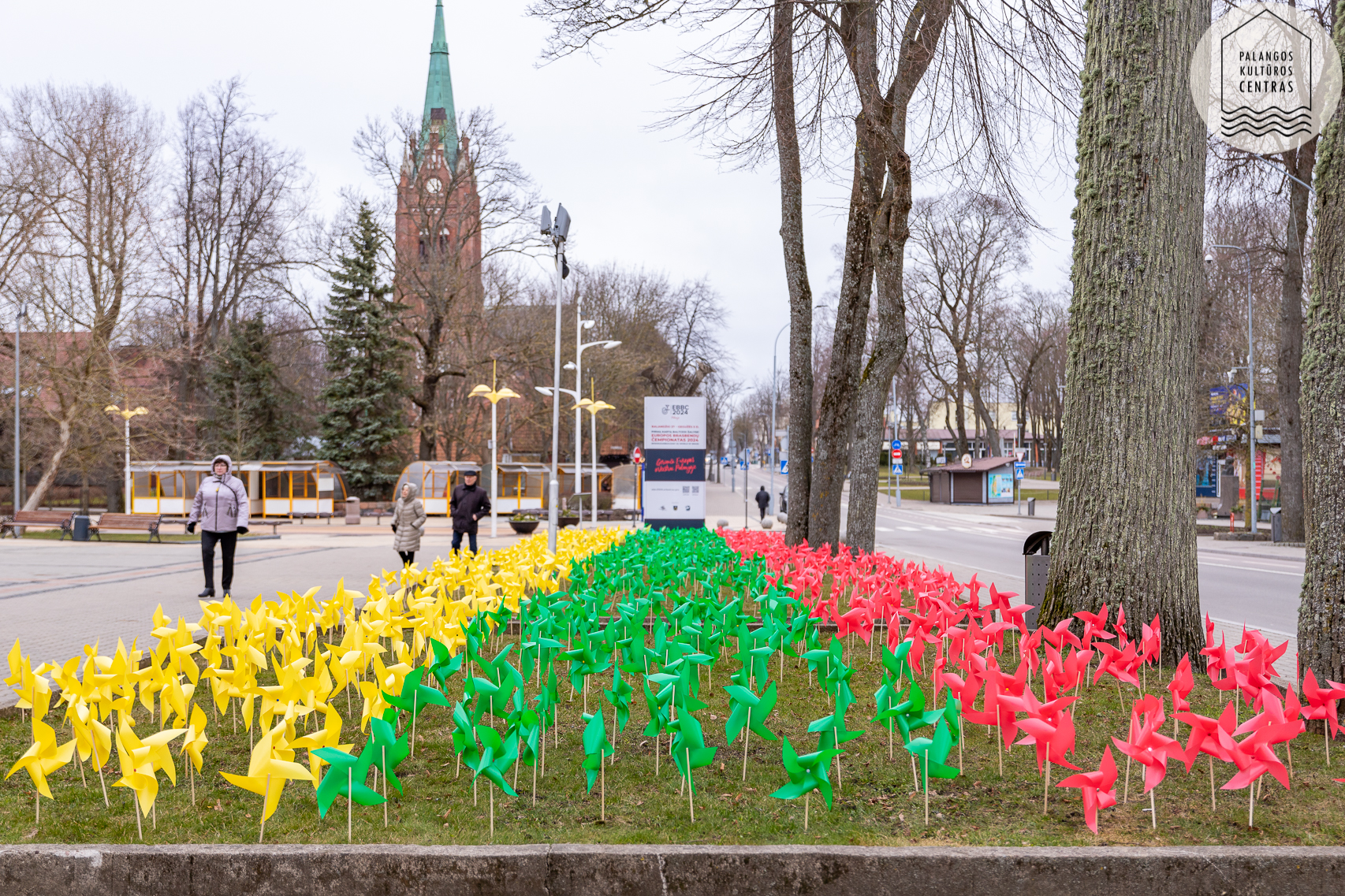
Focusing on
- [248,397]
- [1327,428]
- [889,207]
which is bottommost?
[1327,428]

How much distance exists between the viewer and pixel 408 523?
13.0m

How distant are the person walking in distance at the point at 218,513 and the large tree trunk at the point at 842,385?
674 cm

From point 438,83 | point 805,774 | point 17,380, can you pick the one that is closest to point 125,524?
point 17,380

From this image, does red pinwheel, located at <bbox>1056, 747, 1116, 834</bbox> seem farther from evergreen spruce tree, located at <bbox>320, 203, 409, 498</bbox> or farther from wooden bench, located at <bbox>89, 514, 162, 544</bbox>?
evergreen spruce tree, located at <bbox>320, 203, 409, 498</bbox>

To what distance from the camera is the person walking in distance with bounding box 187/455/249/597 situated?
11.5m

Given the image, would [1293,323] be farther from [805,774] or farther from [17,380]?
[17,380]

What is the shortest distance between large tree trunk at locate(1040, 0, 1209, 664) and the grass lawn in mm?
1655

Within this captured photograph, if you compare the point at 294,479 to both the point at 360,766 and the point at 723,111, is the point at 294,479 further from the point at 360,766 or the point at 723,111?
the point at 360,766

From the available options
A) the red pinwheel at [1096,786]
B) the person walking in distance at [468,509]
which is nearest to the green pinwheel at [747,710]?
the red pinwheel at [1096,786]

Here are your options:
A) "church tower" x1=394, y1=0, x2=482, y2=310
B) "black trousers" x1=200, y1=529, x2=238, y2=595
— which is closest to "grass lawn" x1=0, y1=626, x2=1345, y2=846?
"black trousers" x1=200, y1=529, x2=238, y2=595

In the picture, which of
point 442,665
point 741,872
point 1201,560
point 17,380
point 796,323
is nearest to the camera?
point 741,872

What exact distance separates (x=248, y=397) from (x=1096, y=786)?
157 feet

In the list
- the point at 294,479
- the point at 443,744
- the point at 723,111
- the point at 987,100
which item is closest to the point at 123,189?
the point at 294,479

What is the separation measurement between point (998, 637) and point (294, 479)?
36855mm
